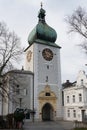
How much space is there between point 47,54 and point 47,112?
436 inches

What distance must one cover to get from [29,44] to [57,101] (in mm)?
12813

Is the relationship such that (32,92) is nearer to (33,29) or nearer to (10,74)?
(33,29)

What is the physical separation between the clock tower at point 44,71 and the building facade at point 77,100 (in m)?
1.36

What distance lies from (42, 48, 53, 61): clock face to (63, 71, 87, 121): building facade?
6.83 metres

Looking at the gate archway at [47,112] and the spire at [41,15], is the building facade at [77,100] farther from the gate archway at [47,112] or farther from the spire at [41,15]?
the spire at [41,15]

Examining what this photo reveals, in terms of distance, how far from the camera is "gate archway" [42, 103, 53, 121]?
46.1 meters

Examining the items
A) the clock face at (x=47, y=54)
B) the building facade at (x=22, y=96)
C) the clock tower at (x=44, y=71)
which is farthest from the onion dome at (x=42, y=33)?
the building facade at (x=22, y=96)

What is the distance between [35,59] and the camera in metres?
46.2

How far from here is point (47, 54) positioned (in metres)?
47.8

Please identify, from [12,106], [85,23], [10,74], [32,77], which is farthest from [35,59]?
[85,23]

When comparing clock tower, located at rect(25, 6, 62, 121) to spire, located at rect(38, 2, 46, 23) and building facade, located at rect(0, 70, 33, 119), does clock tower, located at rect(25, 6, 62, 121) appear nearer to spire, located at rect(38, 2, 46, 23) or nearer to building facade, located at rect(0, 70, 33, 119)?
building facade, located at rect(0, 70, 33, 119)

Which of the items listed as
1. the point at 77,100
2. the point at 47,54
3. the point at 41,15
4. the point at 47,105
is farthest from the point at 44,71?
the point at 41,15

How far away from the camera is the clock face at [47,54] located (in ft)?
156

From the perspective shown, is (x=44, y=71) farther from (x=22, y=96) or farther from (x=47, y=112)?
(x=47, y=112)
